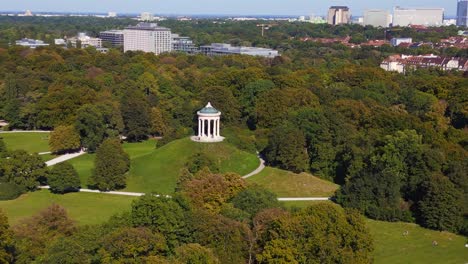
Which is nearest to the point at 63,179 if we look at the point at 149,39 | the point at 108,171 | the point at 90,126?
the point at 108,171


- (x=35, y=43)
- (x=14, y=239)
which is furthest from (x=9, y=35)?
(x=14, y=239)

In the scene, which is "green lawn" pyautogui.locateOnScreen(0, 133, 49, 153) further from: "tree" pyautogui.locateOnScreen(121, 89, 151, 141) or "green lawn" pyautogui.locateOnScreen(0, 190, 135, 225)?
"green lawn" pyautogui.locateOnScreen(0, 190, 135, 225)

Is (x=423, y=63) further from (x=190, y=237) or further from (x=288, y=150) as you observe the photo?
(x=190, y=237)

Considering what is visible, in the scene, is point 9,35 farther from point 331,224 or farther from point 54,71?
point 331,224

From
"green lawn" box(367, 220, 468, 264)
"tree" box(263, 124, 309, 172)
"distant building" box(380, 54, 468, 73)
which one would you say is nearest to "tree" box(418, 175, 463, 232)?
"green lawn" box(367, 220, 468, 264)

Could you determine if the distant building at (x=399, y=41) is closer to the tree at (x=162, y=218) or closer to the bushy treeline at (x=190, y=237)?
the bushy treeline at (x=190, y=237)

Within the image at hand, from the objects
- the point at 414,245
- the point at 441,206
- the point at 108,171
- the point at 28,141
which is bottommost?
the point at 414,245

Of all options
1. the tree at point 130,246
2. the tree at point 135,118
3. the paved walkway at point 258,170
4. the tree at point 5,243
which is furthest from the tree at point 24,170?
the tree at point 130,246
